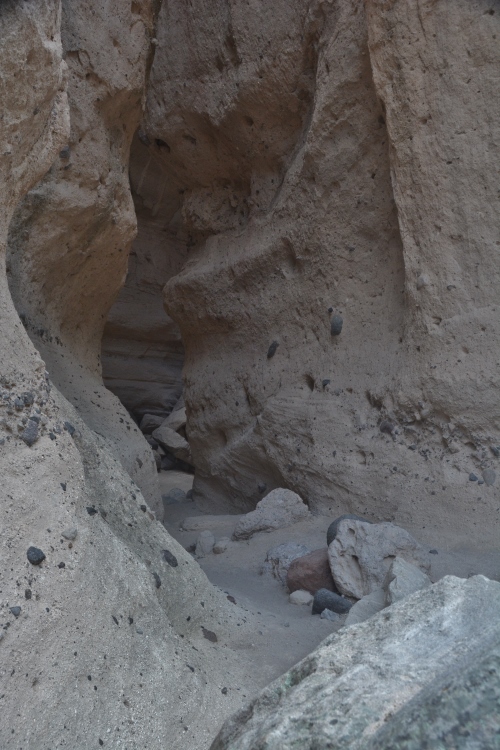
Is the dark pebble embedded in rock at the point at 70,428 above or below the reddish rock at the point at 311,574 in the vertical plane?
above

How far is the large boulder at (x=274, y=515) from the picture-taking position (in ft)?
11.3

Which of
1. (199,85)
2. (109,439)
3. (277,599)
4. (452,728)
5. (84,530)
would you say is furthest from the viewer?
(199,85)

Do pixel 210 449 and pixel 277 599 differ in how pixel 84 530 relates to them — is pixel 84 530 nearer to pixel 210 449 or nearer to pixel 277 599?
pixel 277 599

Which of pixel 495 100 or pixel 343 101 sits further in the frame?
pixel 343 101

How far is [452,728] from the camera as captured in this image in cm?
78

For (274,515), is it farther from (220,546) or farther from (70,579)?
(70,579)

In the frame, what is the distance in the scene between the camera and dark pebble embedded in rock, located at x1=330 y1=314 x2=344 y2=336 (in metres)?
3.85

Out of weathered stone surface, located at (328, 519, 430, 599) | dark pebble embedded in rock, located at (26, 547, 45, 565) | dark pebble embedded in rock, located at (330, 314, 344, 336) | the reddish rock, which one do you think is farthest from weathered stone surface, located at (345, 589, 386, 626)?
dark pebble embedded in rock, located at (330, 314, 344, 336)

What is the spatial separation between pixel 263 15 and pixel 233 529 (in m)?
3.17

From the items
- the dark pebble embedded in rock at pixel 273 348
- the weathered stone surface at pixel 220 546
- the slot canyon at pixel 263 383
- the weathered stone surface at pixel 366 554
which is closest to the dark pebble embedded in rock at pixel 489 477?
the slot canyon at pixel 263 383

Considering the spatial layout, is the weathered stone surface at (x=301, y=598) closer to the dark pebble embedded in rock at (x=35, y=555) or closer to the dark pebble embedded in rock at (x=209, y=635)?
the dark pebble embedded in rock at (x=209, y=635)

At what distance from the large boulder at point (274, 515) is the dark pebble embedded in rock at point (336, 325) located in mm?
939

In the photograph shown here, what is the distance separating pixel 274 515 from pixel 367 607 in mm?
1442

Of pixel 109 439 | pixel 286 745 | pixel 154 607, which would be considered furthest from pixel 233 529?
pixel 286 745
